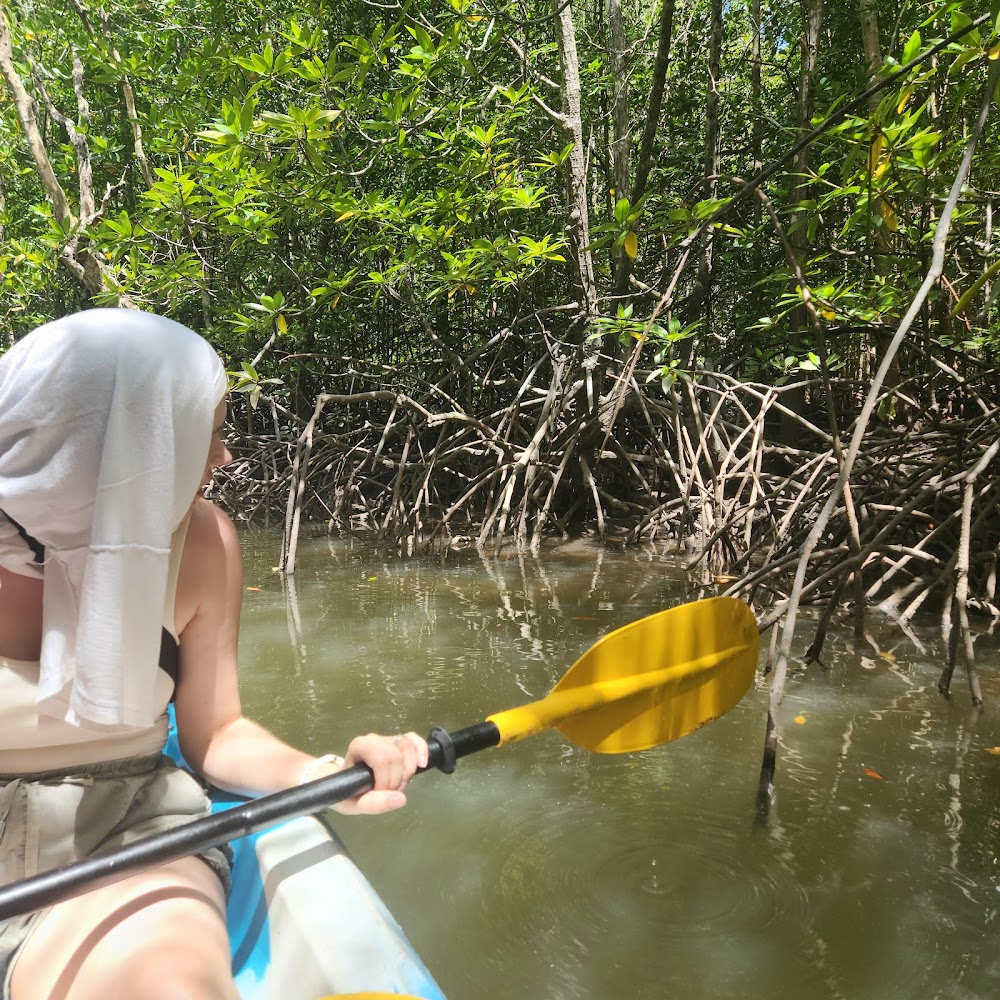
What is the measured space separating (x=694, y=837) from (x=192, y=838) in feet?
3.39

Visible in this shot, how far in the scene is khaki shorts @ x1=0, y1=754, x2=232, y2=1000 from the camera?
0.89 m

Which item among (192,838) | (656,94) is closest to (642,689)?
(192,838)

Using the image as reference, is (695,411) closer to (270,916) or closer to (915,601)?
(915,601)

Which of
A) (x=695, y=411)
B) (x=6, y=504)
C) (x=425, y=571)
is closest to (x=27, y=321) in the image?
(x=425, y=571)

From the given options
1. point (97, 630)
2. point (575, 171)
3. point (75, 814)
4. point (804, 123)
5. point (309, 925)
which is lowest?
point (309, 925)

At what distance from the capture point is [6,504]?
0.83m

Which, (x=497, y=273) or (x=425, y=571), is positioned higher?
(x=497, y=273)

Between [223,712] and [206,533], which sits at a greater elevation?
[206,533]

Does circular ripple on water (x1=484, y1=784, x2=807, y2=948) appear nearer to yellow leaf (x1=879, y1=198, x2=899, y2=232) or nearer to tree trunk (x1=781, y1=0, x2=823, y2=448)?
yellow leaf (x1=879, y1=198, x2=899, y2=232)

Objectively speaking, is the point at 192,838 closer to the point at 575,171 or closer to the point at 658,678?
the point at 658,678

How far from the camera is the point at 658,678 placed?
1.61 metres

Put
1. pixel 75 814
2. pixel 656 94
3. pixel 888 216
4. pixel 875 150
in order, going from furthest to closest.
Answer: pixel 656 94 < pixel 888 216 < pixel 875 150 < pixel 75 814

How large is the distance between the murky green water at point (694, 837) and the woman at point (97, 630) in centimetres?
54

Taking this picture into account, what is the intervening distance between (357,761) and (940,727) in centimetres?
164
